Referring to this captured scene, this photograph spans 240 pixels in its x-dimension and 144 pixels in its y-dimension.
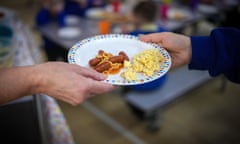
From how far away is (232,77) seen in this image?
2.83 feet

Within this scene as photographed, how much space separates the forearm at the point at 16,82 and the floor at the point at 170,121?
1.11 meters

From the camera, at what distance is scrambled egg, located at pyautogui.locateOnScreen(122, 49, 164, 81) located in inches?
28.6

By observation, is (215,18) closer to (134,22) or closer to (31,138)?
(134,22)

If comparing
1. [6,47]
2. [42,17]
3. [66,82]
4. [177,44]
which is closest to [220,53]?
[177,44]

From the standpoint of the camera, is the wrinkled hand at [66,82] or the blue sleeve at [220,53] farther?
the blue sleeve at [220,53]

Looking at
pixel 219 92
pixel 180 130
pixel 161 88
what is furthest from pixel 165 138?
pixel 219 92

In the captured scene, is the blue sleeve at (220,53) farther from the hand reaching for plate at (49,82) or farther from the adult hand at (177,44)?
the hand reaching for plate at (49,82)

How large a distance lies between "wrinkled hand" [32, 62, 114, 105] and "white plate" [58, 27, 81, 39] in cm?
108

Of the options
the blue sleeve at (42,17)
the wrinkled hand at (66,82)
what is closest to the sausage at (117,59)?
the wrinkled hand at (66,82)

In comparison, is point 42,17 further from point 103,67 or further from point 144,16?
point 103,67

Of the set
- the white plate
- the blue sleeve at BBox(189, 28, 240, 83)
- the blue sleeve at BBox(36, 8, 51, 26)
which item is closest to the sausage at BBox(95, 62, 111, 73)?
the blue sleeve at BBox(189, 28, 240, 83)

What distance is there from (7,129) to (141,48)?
536 mm

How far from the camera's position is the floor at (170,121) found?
1727 mm

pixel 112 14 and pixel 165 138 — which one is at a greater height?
pixel 112 14
